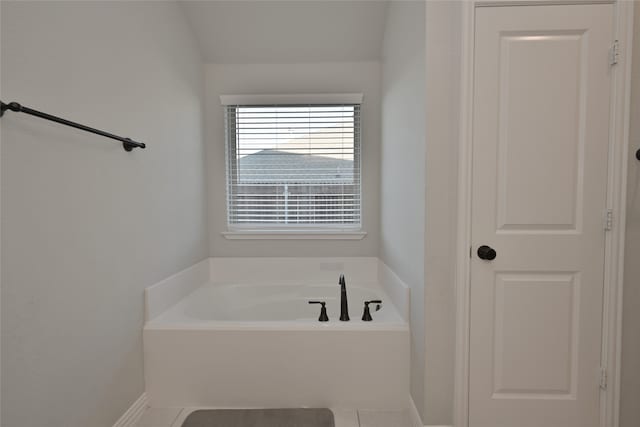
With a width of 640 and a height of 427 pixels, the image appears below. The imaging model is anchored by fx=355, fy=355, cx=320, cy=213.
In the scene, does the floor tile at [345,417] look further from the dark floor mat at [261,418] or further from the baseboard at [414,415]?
the baseboard at [414,415]

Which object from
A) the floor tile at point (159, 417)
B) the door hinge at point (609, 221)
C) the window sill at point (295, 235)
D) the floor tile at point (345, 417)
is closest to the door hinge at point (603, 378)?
the door hinge at point (609, 221)

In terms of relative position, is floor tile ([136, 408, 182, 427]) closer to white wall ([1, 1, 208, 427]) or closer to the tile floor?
the tile floor

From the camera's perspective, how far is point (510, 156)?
5.18 ft

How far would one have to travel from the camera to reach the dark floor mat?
1.88m

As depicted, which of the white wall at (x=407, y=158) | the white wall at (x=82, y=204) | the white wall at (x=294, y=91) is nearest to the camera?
the white wall at (x=82, y=204)

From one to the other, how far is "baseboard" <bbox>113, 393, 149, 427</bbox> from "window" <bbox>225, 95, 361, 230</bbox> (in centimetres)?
146

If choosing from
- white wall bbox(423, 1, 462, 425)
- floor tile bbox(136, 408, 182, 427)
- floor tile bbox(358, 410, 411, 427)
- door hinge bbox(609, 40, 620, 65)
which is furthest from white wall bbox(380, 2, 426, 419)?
floor tile bbox(136, 408, 182, 427)

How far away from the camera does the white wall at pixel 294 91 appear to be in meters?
2.96

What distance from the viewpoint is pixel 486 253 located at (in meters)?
1.60

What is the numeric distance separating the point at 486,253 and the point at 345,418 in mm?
1166

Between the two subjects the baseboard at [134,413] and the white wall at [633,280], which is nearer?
the white wall at [633,280]

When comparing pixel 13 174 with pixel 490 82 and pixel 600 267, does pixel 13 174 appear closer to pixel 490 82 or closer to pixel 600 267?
pixel 490 82

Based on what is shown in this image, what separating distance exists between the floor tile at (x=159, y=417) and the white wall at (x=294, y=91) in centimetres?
131

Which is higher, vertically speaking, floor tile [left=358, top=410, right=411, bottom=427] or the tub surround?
the tub surround
